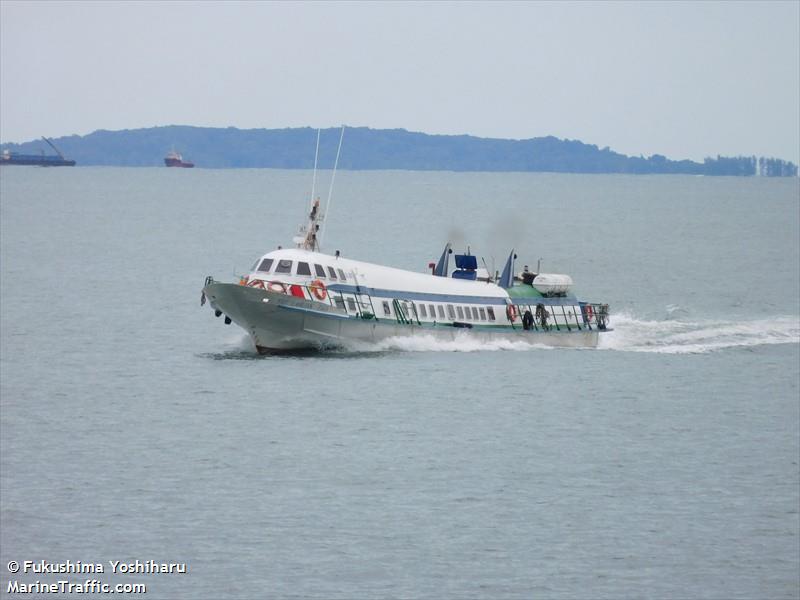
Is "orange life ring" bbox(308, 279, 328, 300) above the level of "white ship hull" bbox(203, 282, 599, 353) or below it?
above

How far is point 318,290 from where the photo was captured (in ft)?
237

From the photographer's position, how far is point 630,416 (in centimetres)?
6481

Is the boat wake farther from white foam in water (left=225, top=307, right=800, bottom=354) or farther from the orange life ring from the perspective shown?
the orange life ring

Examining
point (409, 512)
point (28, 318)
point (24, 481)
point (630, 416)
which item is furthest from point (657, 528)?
point (28, 318)

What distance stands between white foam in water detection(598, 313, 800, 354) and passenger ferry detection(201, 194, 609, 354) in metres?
4.58

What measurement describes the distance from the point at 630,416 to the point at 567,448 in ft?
25.4

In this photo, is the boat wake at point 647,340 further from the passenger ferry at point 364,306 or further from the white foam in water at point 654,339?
the passenger ferry at point 364,306

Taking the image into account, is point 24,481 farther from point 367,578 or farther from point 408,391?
point 408,391

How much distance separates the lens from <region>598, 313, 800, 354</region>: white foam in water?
8403 centimetres

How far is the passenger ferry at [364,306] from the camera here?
7175 centimetres

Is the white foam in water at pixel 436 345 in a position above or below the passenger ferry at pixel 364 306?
below

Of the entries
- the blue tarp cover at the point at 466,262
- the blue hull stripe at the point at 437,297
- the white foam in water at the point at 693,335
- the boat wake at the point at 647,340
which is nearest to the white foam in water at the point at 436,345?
the boat wake at the point at 647,340

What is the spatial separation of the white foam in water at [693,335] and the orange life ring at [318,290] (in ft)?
61.2

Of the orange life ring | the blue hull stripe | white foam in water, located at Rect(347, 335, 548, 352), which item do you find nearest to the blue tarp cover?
the blue hull stripe
